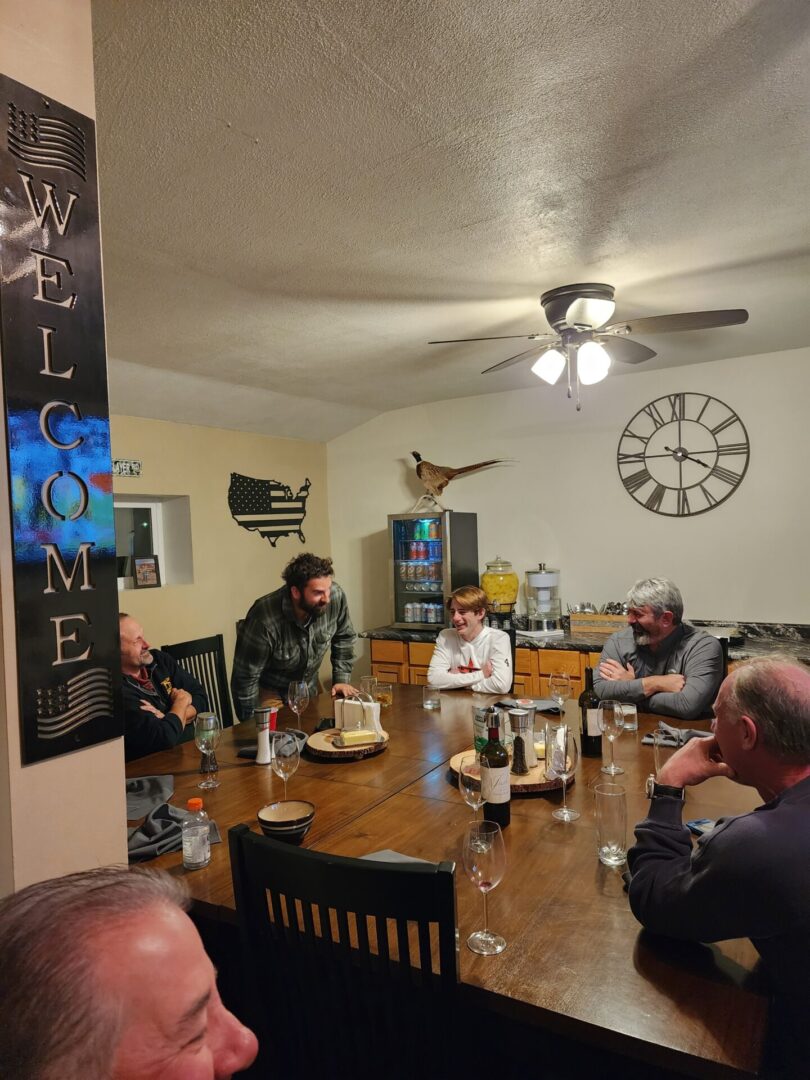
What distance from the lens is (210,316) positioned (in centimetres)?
303

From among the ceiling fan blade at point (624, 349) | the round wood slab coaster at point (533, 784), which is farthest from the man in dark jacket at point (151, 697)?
the ceiling fan blade at point (624, 349)

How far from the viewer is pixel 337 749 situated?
2.33 meters

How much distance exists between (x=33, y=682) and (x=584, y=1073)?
133cm

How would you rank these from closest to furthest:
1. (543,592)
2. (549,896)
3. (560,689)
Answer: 1. (549,896)
2. (560,689)
3. (543,592)

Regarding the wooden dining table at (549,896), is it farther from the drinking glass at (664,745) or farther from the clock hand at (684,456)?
the clock hand at (684,456)

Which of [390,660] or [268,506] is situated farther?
[268,506]

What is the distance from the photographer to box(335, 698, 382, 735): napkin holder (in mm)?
2465

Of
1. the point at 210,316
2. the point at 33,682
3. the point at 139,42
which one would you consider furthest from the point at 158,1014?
the point at 210,316

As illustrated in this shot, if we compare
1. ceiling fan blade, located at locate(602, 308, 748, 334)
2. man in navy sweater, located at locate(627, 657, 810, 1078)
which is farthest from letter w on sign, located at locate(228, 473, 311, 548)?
man in navy sweater, located at locate(627, 657, 810, 1078)

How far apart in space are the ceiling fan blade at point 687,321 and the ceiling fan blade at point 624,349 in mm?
158

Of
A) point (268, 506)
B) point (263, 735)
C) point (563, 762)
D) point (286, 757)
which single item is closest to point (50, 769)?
point (286, 757)

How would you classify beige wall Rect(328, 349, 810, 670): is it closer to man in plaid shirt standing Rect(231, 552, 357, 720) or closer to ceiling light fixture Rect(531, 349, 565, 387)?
ceiling light fixture Rect(531, 349, 565, 387)

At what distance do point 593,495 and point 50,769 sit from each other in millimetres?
4111

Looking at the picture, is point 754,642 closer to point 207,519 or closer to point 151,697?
point 151,697
